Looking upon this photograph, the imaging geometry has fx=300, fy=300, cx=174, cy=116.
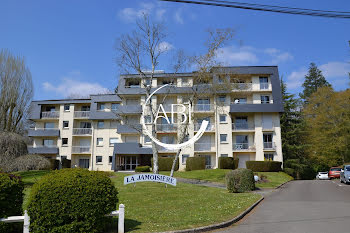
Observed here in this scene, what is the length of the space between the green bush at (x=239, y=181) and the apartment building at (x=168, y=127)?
18.5m

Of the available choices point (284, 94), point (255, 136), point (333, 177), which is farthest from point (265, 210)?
point (284, 94)

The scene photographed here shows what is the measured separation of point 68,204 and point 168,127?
111 ft

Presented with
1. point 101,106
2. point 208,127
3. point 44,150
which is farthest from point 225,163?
point 44,150

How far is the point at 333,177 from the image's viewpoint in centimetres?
3859

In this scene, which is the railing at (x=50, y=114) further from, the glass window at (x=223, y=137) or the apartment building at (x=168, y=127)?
the glass window at (x=223, y=137)

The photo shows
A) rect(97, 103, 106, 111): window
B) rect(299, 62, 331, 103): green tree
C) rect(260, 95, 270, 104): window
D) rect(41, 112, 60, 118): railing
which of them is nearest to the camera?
rect(260, 95, 270, 104): window

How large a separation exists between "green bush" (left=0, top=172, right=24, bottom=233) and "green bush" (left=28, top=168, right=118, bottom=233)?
492 mm

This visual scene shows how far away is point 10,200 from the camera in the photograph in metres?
7.45

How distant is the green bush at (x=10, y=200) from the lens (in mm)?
7223

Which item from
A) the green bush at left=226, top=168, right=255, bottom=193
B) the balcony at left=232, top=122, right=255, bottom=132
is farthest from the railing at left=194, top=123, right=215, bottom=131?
the green bush at left=226, top=168, right=255, bottom=193

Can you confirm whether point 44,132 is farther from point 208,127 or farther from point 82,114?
point 208,127

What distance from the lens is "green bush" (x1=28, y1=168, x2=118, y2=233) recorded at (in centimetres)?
724

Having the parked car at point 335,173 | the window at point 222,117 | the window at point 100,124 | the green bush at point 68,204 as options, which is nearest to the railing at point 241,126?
the window at point 222,117

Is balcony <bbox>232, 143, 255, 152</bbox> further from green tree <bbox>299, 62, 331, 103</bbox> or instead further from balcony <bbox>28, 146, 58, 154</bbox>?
green tree <bbox>299, 62, 331, 103</bbox>
